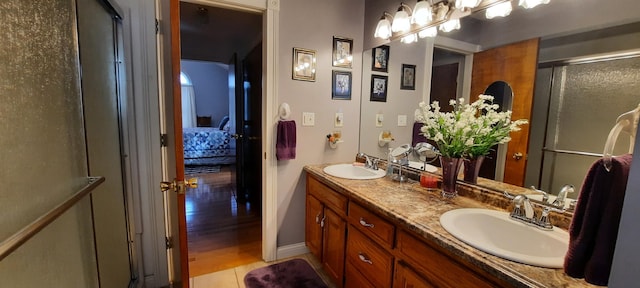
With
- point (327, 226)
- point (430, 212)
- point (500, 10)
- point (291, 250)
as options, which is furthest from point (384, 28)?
point (291, 250)

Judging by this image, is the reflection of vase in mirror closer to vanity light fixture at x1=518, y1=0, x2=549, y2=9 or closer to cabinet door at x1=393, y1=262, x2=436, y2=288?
vanity light fixture at x1=518, y1=0, x2=549, y2=9

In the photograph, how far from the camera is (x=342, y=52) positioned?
7.32 ft

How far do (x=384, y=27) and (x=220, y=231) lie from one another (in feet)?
8.04

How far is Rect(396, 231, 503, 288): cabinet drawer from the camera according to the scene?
0.87m

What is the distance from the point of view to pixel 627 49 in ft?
3.08

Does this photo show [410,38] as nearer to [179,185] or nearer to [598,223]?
[598,223]

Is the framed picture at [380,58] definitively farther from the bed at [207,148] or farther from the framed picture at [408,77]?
the bed at [207,148]

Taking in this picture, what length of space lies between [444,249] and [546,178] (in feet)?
2.15

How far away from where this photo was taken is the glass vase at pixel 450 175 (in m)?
1.43

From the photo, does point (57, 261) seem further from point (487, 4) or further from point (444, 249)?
point (487, 4)

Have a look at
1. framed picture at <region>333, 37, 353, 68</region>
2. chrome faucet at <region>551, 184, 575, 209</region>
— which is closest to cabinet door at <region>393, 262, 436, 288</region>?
chrome faucet at <region>551, 184, 575, 209</region>

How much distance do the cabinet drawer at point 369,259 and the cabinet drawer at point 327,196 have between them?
0.15 meters

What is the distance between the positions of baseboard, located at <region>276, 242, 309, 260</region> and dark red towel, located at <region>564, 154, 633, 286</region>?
74.3 inches

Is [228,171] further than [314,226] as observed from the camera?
Yes
